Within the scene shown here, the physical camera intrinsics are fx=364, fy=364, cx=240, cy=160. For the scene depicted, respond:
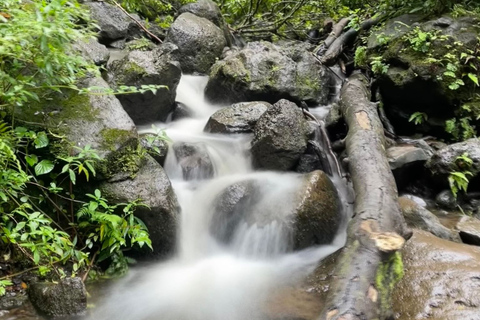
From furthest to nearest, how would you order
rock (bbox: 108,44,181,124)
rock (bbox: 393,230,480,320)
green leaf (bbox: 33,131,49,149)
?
rock (bbox: 108,44,181,124)
green leaf (bbox: 33,131,49,149)
rock (bbox: 393,230,480,320)

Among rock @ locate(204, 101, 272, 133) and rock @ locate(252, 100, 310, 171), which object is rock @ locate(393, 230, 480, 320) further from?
rock @ locate(204, 101, 272, 133)

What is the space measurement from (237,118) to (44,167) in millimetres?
3539

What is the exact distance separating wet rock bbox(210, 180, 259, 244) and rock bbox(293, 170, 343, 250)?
2.34 feet

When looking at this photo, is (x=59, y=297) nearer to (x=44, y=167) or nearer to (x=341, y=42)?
(x=44, y=167)

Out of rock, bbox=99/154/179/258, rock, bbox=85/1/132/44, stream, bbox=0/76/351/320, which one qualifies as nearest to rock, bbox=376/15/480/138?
stream, bbox=0/76/351/320

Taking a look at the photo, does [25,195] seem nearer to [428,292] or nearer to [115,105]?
[115,105]

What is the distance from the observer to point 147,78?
635 centimetres

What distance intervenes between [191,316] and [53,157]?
2242 mm

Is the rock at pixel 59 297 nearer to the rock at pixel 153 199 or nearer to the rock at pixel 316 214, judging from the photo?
the rock at pixel 153 199

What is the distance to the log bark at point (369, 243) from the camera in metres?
2.60

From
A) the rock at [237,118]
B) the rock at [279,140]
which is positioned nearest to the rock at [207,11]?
the rock at [237,118]

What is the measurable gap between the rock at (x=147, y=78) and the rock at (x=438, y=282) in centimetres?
469

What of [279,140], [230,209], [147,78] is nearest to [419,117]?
[279,140]

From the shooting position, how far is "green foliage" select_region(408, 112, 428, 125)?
21.2ft
